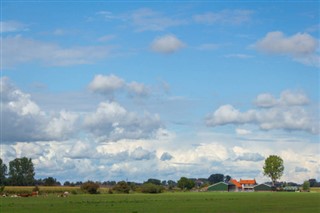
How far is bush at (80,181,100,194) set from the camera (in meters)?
153

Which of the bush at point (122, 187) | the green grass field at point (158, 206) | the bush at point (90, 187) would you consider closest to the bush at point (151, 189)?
the bush at point (122, 187)

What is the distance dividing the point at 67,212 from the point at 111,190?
113786mm

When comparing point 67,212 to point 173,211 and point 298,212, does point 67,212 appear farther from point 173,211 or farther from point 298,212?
point 298,212

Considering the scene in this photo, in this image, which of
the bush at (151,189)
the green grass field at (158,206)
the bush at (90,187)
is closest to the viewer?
Result: the green grass field at (158,206)

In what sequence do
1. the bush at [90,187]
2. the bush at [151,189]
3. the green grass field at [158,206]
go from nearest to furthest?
the green grass field at [158,206], the bush at [90,187], the bush at [151,189]

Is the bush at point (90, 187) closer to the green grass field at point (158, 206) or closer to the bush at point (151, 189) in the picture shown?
the bush at point (151, 189)

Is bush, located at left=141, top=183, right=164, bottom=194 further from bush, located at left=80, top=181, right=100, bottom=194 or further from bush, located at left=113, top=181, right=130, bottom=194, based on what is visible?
bush, located at left=80, top=181, right=100, bottom=194

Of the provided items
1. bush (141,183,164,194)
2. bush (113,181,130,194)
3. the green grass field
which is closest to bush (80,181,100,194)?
bush (113,181,130,194)

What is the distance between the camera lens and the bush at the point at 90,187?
153m

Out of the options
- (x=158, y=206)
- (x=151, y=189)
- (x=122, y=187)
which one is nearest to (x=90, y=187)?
(x=122, y=187)

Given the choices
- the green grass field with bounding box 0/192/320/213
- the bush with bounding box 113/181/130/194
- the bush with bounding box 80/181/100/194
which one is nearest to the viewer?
the green grass field with bounding box 0/192/320/213

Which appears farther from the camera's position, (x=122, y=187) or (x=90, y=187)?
(x=122, y=187)

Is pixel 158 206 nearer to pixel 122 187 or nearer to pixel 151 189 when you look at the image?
pixel 122 187

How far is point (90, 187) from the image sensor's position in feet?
502
